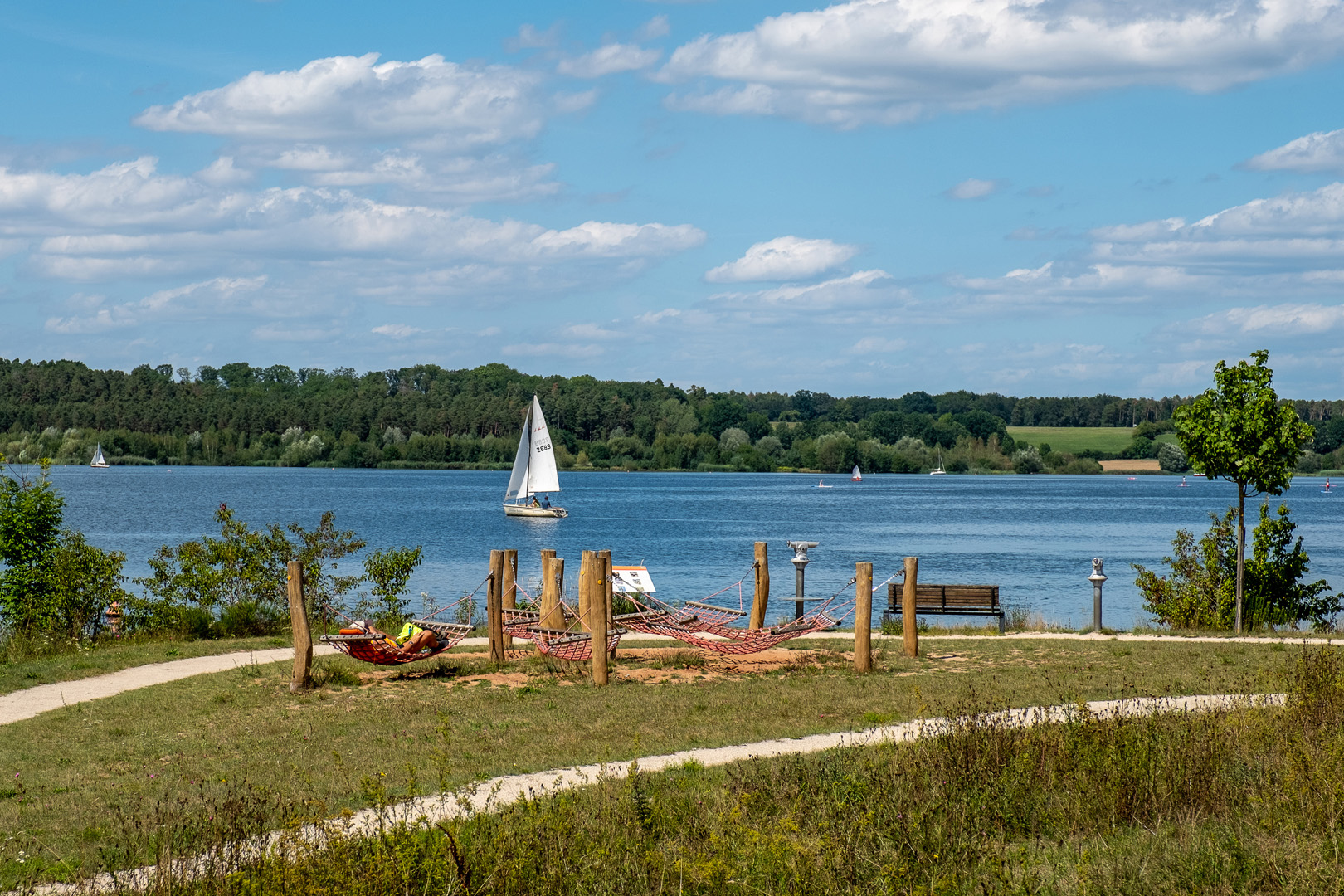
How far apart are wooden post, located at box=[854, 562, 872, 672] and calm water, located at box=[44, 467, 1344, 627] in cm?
1434

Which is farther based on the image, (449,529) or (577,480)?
(577,480)

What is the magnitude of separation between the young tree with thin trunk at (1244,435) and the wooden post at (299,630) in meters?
12.5

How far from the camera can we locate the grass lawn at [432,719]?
7.80 meters

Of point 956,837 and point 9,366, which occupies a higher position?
point 9,366

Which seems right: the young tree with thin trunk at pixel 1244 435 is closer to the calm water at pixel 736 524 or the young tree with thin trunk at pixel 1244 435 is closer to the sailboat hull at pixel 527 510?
the calm water at pixel 736 524

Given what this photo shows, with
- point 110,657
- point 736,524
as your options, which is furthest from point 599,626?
point 736,524

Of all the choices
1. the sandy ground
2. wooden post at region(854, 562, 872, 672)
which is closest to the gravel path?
the sandy ground

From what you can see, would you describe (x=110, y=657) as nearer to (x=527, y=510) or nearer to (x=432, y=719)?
(x=432, y=719)

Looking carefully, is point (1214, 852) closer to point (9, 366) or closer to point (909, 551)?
point (909, 551)

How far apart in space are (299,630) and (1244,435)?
1310 cm

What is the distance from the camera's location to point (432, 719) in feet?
37.3

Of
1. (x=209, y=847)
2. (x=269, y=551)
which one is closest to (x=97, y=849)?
(x=209, y=847)

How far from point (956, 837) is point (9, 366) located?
158988 mm

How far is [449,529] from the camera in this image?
58.0 metres
